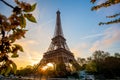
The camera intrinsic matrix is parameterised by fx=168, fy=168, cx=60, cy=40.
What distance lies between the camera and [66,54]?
149ft

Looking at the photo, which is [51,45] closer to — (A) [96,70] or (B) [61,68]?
(B) [61,68]

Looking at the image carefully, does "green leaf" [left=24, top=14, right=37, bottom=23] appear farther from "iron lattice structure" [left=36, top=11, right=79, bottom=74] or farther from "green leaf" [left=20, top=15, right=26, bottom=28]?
A: "iron lattice structure" [left=36, top=11, right=79, bottom=74]

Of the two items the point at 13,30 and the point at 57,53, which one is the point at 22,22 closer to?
the point at 13,30

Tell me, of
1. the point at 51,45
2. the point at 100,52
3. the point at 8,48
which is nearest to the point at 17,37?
the point at 8,48

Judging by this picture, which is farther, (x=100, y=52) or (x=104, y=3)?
(x=100, y=52)

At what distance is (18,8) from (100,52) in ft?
197

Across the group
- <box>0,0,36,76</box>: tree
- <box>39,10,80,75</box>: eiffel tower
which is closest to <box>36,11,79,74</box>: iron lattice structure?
<box>39,10,80,75</box>: eiffel tower

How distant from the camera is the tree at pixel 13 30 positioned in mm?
941

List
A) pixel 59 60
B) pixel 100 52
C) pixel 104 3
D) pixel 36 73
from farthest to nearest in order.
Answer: pixel 100 52 < pixel 36 73 < pixel 59 60 < pixel 104 3

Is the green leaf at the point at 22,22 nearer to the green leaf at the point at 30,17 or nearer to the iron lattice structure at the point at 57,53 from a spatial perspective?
the green leaf at the point at 30,17

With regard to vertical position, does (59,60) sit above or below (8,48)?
above

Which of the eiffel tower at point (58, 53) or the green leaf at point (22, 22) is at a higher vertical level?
the eiffel tower at point (58, 53)

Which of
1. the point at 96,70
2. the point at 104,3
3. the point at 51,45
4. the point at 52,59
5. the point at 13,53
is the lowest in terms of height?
the point at 13,53

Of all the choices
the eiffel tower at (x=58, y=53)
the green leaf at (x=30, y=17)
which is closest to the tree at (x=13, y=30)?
the green leaf at (x=30, y=17)
